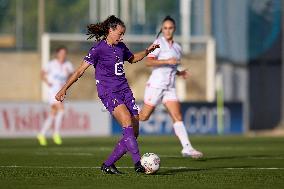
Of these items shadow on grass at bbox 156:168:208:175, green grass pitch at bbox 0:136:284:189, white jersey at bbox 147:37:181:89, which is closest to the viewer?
green grass pitch at bbox 0:136:284:189

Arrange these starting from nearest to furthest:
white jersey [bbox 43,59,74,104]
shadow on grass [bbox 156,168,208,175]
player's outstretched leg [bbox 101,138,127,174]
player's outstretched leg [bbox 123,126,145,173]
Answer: player's outstretched leg [bbox 123,126,145,173] < player's outstretched leg [bbox 101,138,127,174] < shadow on grass [bbox 156,168,208,175] < white jersey [bbox 43,59,74,104]

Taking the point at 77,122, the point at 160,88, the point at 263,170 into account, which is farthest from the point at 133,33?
the point at 263,170

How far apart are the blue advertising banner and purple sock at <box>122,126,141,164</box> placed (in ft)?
61.3

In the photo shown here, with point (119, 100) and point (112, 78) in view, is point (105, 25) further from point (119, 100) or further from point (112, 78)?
point (119, 100)

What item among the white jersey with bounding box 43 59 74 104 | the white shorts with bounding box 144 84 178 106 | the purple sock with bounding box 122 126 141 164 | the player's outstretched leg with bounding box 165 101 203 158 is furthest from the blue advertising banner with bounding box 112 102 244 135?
the purple sock with bounding box 122 126 141 164

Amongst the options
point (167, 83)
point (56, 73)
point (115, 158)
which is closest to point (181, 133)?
point (167, 83)

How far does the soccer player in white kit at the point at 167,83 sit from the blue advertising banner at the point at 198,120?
1361 centimetres

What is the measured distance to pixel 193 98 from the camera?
44688mm

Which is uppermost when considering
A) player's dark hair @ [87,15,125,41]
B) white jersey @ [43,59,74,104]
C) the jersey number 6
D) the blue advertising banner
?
player's dark hair @ [87,15,125,41]

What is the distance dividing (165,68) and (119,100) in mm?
5051

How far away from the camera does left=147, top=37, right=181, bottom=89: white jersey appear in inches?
798

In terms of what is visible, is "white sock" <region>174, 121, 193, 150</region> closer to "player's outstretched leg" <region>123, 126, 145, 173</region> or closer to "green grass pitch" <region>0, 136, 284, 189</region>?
"green grass pitch" <region>0, 136, 284, 189</region>

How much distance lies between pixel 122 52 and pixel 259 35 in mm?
29041

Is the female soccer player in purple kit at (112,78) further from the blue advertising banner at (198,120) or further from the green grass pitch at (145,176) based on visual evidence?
the blue advertising banner at (198,120)
